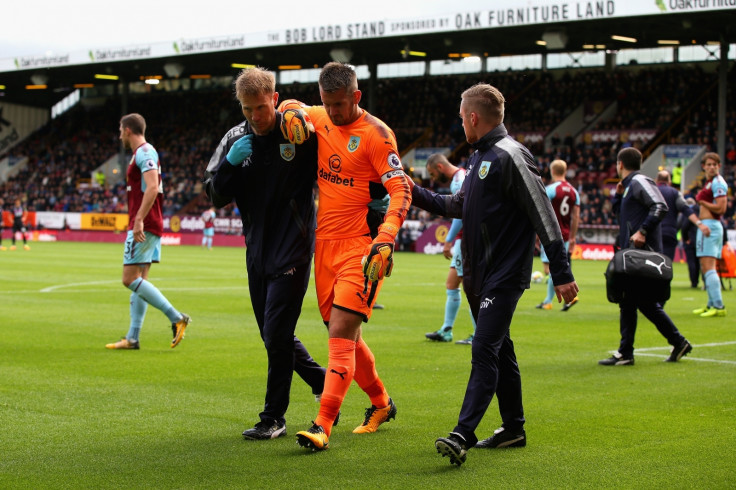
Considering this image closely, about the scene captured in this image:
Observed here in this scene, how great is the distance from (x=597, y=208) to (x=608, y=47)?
978 centimetres

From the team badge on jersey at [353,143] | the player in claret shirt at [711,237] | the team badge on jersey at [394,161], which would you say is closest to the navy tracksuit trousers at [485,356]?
the team badge on jersey at [394,161]

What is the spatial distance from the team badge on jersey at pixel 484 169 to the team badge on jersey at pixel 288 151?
116 centimetres

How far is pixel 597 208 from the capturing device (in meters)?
36.7

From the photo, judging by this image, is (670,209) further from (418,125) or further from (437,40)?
(418,125)

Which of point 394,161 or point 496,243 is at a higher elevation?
point 394,161

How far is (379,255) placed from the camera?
213 inches

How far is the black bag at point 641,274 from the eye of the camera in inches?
331

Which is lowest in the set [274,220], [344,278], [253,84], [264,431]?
[264,431]

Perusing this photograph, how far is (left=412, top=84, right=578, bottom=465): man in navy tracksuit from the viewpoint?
18.1 ft

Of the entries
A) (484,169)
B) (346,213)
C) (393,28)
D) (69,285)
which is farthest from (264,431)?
(393,28)

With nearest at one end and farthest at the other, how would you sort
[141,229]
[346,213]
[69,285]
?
1. [346,213]
2. [141,229]
3. [69,285]

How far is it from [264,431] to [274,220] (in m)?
1.32

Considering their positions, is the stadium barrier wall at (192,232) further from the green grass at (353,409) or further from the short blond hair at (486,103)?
the short blond hair at (486,103)

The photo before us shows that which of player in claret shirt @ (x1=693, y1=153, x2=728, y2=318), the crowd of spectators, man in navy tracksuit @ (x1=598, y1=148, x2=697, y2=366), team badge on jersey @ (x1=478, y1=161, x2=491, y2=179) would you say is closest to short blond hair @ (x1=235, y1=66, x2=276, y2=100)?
team badge on jersey @ (x1=478, y1=161, x2=491, y2=179)
